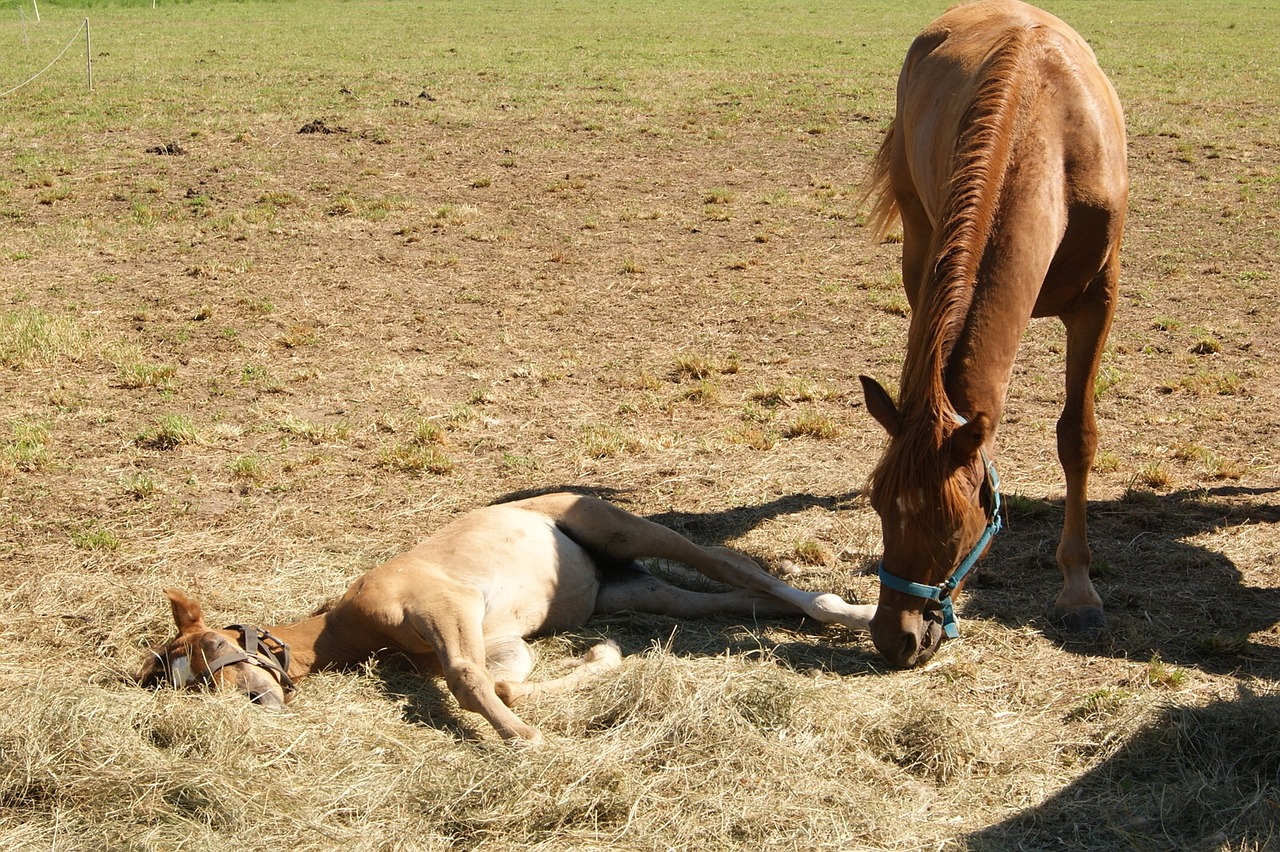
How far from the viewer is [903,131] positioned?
5.85 meters

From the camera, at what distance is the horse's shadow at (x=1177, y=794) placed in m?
2.93

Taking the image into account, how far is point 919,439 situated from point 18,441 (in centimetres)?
482

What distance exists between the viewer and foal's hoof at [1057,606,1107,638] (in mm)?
→ 4094

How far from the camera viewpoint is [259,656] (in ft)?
11.6

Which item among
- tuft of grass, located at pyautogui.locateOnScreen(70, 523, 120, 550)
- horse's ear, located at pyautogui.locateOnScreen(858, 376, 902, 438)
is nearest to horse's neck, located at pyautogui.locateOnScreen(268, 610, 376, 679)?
tuft of grass, located at pyautogui.locateOnScreen(70, 523, 120, 550)

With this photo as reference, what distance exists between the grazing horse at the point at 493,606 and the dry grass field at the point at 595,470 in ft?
0.33

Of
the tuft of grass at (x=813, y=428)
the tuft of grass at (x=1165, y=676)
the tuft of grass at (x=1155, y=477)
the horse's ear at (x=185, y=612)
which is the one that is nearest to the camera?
the horse's ear at (x=185, y=612)

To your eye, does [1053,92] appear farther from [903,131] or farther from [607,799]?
[607,799]

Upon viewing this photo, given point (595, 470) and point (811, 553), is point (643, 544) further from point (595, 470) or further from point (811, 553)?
point (595, 470)

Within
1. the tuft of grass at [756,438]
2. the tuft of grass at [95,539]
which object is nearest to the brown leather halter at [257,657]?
the tuft of grass at [95,539]

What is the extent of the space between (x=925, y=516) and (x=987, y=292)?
788 mm

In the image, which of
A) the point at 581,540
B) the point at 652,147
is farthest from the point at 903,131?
the point at 652,147

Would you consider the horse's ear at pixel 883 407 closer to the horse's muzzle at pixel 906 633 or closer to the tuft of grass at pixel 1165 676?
the horse's muzzle at pixel 906 633

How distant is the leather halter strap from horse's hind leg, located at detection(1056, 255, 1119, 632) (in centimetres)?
283
